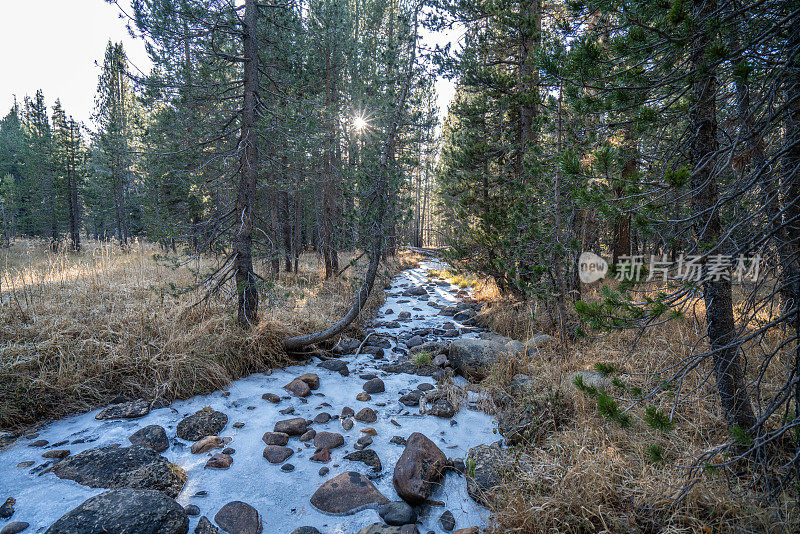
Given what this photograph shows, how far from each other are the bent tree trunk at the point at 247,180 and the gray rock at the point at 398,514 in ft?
13.2

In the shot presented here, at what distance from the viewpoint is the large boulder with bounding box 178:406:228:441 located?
155 inches

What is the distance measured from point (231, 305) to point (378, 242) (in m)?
3.14

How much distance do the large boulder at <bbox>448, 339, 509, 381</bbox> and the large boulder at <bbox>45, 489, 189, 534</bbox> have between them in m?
4.20

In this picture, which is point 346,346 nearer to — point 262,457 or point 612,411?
point 262,457

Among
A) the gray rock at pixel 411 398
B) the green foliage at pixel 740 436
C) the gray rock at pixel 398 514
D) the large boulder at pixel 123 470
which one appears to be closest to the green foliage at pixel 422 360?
the gray rock at pixel 411 398

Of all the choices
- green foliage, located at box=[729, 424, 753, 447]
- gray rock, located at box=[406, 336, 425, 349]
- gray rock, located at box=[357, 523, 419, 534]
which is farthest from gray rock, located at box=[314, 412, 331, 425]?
green foliage, located at box=[729, 424, 753, 447]

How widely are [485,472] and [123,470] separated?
352 cm

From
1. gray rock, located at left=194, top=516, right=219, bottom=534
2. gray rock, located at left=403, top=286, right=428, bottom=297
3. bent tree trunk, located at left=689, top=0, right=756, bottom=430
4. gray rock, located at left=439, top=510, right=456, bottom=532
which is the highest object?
bent tree trunk, located at left=689, top=0, right=756, bottom=430

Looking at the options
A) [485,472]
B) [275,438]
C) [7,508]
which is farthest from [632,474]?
[7,508]

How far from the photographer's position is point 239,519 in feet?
9.31

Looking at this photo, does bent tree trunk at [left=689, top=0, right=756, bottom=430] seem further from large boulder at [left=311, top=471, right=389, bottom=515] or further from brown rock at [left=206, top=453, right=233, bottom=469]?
brown rock at [left=206, top=453, right=233, bottom=469]

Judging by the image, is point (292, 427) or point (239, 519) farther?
point (292, 427)

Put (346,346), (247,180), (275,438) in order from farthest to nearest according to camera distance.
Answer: (346,346) < (247,180) < (275,438)

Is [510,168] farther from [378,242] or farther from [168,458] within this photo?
[168,458]
